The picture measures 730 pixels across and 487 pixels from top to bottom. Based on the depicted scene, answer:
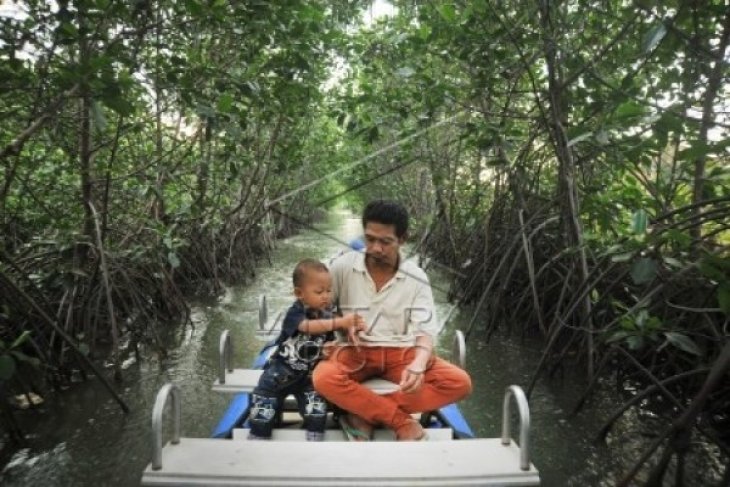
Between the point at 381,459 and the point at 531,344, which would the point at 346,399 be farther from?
the point at 531,344

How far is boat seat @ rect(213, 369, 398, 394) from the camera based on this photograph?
2570mm

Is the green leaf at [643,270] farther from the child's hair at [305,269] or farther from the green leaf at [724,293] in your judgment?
the child's hair at [305,269]

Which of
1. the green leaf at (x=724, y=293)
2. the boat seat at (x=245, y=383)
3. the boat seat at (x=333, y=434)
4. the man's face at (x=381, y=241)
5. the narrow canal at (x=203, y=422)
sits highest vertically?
the man's face at (x=381, y=241)

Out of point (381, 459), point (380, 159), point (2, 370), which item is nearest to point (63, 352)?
point (2, 370)

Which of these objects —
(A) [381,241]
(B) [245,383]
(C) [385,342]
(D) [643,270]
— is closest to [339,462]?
(C) [385,342]

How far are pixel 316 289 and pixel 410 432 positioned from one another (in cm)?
69

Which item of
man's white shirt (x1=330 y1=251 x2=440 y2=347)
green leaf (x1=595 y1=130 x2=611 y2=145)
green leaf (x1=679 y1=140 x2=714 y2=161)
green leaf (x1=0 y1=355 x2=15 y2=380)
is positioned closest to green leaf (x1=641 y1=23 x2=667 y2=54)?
green leaf (x1=679 y1=140 x2=714 y2=161)

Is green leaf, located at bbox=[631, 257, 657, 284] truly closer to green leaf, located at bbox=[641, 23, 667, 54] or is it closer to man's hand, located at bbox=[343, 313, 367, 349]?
green leaf, located at bbox=[641, 23, 667, 54]

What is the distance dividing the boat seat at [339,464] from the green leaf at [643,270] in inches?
30.8

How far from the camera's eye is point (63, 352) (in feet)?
14.3

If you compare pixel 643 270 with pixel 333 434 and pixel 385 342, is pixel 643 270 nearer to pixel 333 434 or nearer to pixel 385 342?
pixel 385 342

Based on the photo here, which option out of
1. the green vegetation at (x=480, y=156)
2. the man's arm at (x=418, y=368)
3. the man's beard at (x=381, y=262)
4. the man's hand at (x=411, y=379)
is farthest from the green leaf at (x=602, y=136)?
the man's hand at (x=411, y=379)

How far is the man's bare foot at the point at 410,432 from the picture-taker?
2.39 metres

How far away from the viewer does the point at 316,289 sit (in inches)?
96.2
